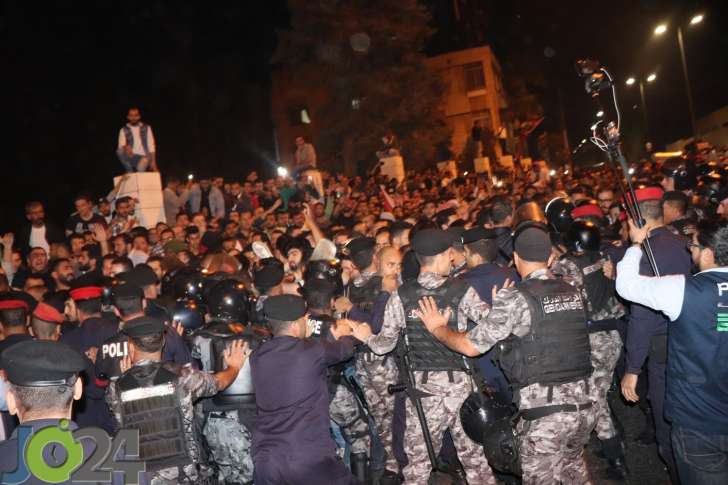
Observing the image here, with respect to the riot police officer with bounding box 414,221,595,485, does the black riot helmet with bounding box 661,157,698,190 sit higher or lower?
higher

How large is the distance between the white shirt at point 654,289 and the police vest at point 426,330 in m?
1.18

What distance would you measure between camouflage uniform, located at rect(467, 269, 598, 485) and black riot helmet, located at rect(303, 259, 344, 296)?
2839mm

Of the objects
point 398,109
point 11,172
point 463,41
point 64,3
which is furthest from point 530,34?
point 11,172

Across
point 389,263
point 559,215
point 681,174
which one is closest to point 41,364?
point 389,263

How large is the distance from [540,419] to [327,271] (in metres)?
3.25

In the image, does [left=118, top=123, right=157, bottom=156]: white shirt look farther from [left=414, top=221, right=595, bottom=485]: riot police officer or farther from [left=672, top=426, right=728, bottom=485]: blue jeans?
[left=672, top=426, right=728, bottom=485]: blue jeans

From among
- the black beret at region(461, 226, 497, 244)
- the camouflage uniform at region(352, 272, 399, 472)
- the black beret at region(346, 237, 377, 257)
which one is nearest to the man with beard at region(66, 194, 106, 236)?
the black beret at region(346, 237, 377, 257)

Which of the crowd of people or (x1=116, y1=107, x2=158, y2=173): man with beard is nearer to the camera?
the crowd of people

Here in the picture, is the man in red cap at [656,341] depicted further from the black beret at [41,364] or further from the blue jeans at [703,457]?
the black beret at [41,364]

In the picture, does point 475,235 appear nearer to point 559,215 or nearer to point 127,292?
point 559,215

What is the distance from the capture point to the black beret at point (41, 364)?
2.81m

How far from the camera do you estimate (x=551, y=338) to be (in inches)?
181

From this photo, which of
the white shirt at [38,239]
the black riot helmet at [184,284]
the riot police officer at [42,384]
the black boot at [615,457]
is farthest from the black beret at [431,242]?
the white shirt at [38,239]

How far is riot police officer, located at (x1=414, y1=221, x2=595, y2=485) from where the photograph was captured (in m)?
4.57
